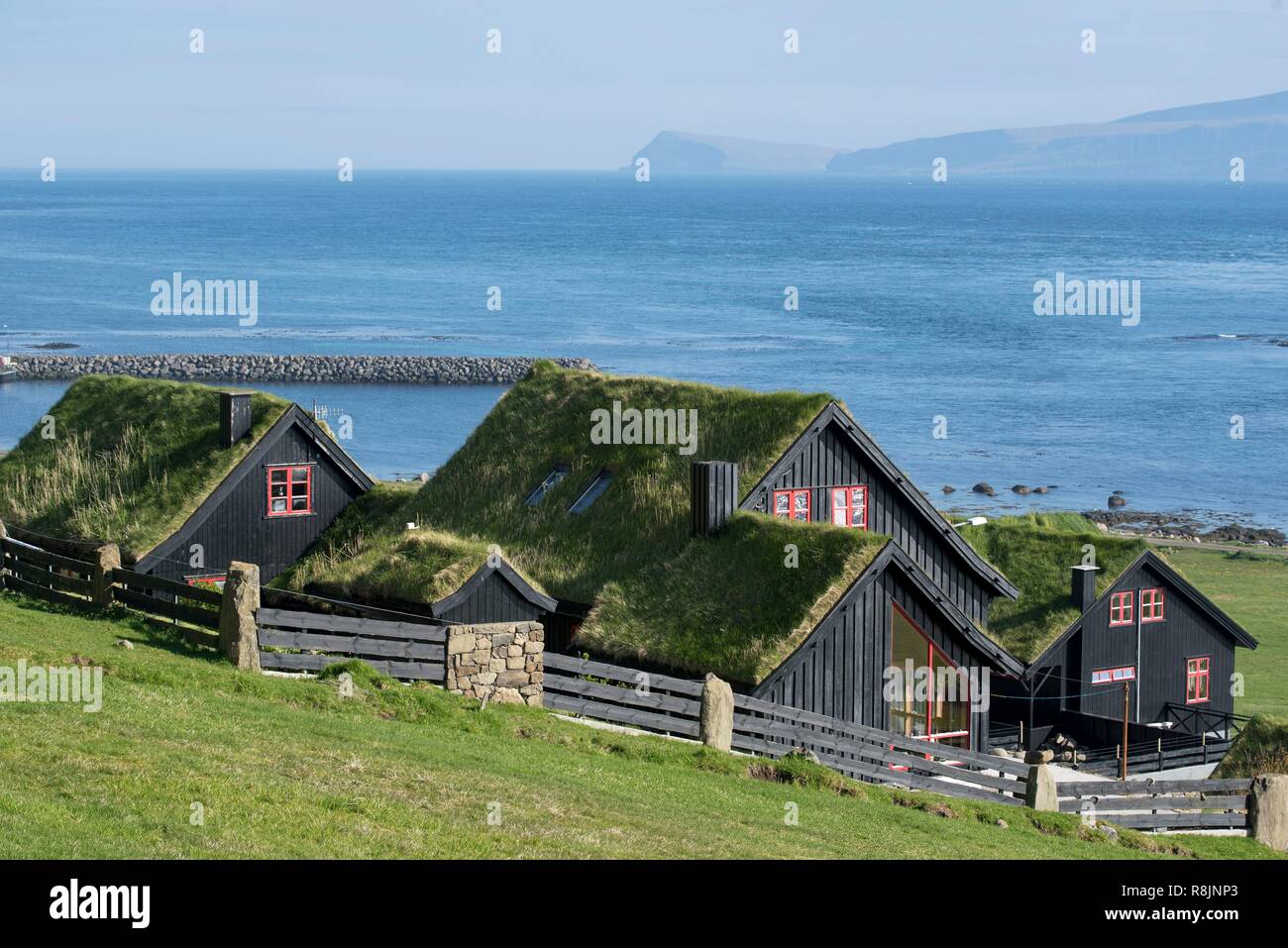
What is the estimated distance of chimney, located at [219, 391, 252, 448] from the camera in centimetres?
3816

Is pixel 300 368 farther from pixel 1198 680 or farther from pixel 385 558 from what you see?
pixel 385 558

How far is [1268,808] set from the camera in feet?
81.4

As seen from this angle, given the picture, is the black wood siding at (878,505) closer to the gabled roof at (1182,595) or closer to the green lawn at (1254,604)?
the gabled roof at (1182,595)

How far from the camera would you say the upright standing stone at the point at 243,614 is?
2412 centimetres

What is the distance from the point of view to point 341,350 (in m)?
141

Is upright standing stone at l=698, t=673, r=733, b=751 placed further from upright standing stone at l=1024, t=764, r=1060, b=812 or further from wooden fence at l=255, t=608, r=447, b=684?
upright standing stone at l=1024, t=764, r=1060, b=812

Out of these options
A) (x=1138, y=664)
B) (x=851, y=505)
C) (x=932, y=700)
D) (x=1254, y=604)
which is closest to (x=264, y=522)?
(x=851, y=505)

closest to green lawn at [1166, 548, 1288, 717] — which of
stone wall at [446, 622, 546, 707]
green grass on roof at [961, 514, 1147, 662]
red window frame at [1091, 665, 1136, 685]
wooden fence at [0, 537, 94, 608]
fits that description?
red window frame at [1091, 665, 1136, 685]

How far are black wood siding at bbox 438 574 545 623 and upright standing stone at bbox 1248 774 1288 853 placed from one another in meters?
12.8

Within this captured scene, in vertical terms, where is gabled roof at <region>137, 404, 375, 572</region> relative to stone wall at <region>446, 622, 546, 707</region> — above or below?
above

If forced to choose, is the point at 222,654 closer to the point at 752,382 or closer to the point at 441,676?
the point at 441,676

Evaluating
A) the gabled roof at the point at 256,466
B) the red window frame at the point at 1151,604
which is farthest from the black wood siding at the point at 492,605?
the red window frame at the point at 1151,604

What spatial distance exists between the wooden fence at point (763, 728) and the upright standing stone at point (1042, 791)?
310 mm
